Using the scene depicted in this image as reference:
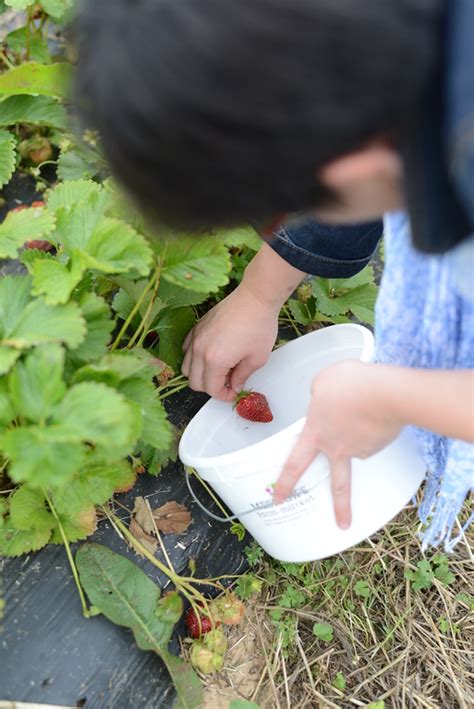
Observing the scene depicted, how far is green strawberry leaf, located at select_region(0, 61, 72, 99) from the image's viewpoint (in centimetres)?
126

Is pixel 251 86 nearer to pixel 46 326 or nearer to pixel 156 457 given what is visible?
pixel 46 326

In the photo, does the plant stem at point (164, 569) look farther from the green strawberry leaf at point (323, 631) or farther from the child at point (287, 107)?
the child at point (287, 107)

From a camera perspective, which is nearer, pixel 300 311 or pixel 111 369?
pixel 111 369

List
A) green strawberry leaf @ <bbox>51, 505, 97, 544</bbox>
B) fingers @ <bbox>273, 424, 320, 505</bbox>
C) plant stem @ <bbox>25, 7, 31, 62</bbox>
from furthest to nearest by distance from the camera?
plant stem @ <bbox>25, 7, 31, 62</bbox> < green strawberry leaf @ <bbox>51, 505, 97, 544</bbox> < fingers @ <bbox>273, 424, 320, 505</bbox>

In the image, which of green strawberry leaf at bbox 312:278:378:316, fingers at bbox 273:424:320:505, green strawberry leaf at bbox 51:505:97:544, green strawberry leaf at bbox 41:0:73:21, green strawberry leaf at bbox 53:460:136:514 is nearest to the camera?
fingers at bbox 273:424:320:505

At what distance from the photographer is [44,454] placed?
80cm

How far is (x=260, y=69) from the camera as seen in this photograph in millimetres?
470

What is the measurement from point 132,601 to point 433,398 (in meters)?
0.58

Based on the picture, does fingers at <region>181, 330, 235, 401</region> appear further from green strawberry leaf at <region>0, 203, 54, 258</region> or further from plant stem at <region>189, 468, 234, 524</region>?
green strawberry leaf at <region>0, 203, 54, 258</region>

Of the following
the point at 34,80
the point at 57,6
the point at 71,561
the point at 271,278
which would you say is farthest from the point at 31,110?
the point at 71,561

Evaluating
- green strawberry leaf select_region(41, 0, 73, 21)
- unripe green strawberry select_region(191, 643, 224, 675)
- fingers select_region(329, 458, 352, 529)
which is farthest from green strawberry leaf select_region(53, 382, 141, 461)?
green strawberry leaf select_region(41, 0, 73, 21)

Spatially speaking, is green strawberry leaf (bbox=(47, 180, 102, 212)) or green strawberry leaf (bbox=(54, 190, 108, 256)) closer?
green strawberry leaf (bbox=(54, 190, 108, 256))

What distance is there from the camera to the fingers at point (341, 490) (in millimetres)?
879

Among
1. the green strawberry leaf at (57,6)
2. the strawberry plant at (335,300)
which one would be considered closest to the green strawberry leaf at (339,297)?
the strawberry plant at (335,300)
